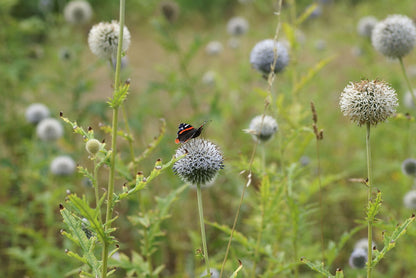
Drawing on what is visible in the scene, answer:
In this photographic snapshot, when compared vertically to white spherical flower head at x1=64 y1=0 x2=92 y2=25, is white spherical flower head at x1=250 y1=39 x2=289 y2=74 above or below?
below

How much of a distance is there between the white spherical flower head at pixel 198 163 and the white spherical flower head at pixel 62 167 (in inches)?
105

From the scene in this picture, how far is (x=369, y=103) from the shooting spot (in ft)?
6.51

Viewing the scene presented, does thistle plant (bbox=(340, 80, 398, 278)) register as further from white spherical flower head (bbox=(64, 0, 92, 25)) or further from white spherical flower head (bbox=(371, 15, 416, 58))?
white spherical flower head (bbox=(64, 0, 92, 25))

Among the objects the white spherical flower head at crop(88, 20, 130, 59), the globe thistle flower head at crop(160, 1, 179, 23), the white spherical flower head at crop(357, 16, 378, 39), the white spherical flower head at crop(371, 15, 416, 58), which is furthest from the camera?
the white spherical flower head at crop(357, 16, 378, 39)

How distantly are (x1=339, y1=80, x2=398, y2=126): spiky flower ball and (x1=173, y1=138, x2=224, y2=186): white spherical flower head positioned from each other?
0.68m

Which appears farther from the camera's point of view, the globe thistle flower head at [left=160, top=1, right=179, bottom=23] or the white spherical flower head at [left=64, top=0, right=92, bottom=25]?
the white spherical flower head at [left=64, top=0, right=92, bottom=25]

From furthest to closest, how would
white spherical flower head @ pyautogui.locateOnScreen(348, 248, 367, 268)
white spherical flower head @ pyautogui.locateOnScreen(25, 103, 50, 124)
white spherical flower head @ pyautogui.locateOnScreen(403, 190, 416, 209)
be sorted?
white spherical flower head @ pyautogui.locateOnScreen(25, 103, 50, 124), white spherical flower head @ pyautogui.locateOnScreen(403, 190, 416, 209), white spherical flower head @ pyautogui.locateOnScreen(348, 248, 367, 268)

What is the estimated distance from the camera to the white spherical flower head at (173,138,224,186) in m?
2.14

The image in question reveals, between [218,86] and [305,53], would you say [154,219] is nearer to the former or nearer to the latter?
[218,86]

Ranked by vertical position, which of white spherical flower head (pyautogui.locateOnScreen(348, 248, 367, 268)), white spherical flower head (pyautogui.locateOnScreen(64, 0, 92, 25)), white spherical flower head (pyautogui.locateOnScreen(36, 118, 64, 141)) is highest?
white spherical flower head (pyautogui.locateOnScreen(64, 0, 92, 25))

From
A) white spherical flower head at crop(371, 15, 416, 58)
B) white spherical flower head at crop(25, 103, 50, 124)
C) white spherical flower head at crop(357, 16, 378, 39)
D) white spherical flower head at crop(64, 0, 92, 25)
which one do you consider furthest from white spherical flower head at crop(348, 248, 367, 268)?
white spherical flower head at crop(64, 0, 92, 25)

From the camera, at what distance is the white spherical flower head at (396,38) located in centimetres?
311

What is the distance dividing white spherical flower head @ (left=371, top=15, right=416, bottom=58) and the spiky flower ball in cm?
126

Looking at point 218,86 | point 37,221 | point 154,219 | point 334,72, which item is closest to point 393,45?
point 154,219
